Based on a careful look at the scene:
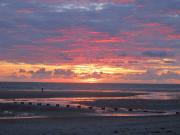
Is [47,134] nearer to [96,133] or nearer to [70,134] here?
[70,134]

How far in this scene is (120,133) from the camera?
22922 mm

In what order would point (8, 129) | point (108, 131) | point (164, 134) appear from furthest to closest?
point (8, 129)
point (108, 131)
point (164, 134)

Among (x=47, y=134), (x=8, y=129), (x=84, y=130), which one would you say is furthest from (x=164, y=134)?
(x=8, y=129)

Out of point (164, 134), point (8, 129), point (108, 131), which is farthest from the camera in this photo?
point (8, 129)

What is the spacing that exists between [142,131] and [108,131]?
6.83ft

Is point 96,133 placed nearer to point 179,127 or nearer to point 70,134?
point 70,134

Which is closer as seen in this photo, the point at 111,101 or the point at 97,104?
the point at 97,104

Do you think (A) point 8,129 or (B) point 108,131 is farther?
(A) point 8,129

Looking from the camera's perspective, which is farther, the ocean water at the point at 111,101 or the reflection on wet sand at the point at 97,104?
the ocean water at the point at 111,101

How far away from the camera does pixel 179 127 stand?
85.7ft

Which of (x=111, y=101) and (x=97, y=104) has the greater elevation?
(x=111, y=101)

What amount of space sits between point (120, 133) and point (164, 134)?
2.54 metres

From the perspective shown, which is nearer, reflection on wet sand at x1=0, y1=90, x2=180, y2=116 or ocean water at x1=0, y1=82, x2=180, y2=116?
reflection on wet sand at x1=0, y1=90, x2=180, y2=116

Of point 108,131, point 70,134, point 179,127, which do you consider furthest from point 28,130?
point 179,127
